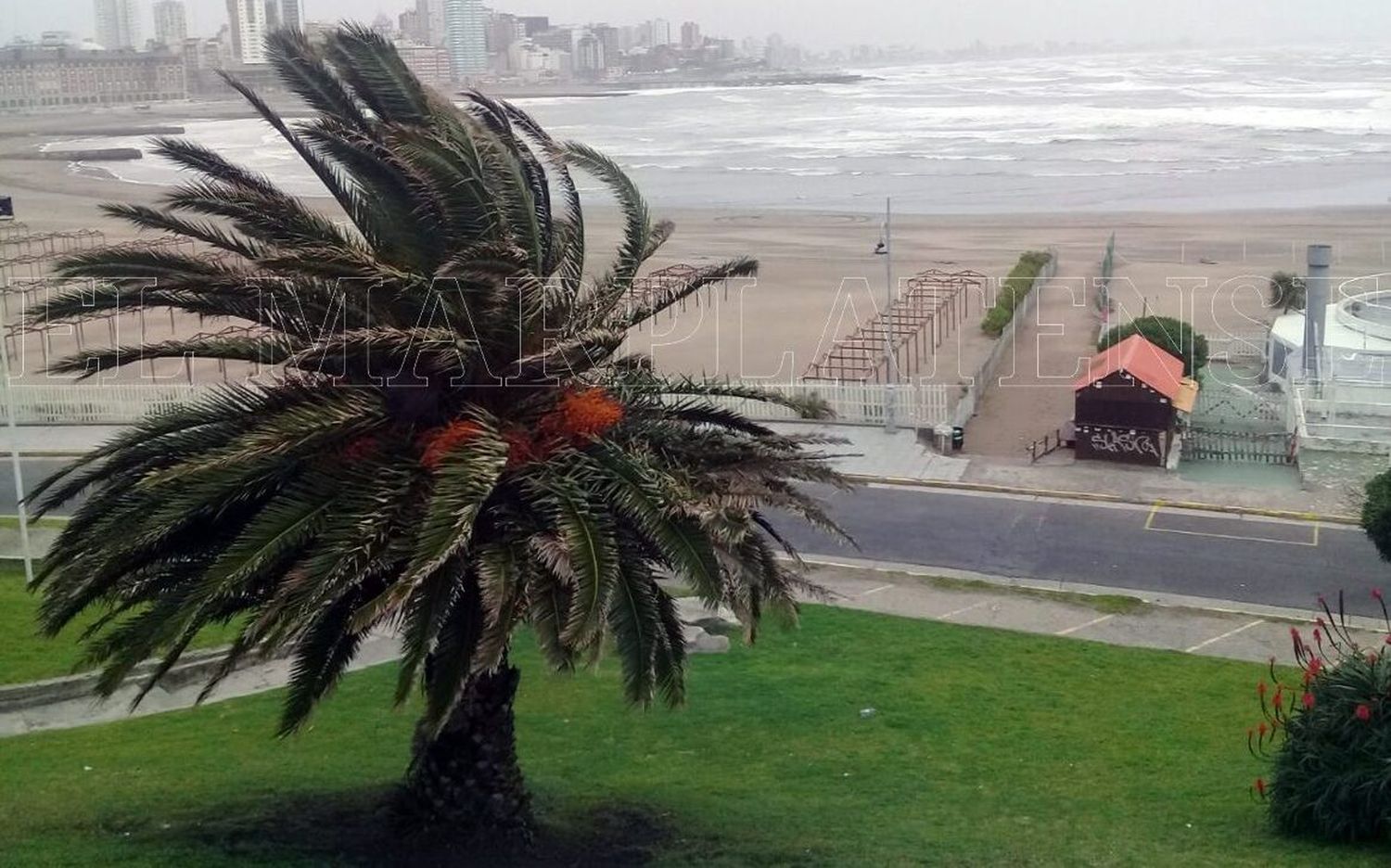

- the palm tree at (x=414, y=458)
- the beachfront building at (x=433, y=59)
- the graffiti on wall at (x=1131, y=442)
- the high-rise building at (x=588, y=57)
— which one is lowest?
the graffiti on wall at (x=1131, y=442)

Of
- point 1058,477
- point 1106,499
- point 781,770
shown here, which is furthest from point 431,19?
point 781,770

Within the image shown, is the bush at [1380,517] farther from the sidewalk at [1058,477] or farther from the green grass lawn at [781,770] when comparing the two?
the sidewalk at [1058,477]

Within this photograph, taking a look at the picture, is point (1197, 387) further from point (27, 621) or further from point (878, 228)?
point (878, 228)

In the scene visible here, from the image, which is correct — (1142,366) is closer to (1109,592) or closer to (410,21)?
(1109,592)

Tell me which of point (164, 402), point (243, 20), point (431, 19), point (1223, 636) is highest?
point (431, 19)

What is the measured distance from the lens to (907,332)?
3616 cm

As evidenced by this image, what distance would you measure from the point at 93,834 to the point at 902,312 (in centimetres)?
3015

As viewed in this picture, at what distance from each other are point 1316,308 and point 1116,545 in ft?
34.7

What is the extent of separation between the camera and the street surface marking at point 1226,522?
2125cm

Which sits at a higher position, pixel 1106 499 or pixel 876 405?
pixel 876 405

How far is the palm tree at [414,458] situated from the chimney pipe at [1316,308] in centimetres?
2121

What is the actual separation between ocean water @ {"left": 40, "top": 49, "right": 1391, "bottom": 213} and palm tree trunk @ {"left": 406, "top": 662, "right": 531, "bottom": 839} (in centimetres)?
5443

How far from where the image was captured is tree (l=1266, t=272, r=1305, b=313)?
39219 mm

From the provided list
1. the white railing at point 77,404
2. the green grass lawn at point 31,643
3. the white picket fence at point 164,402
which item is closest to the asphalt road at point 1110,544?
the white picket fence at point 164,402
